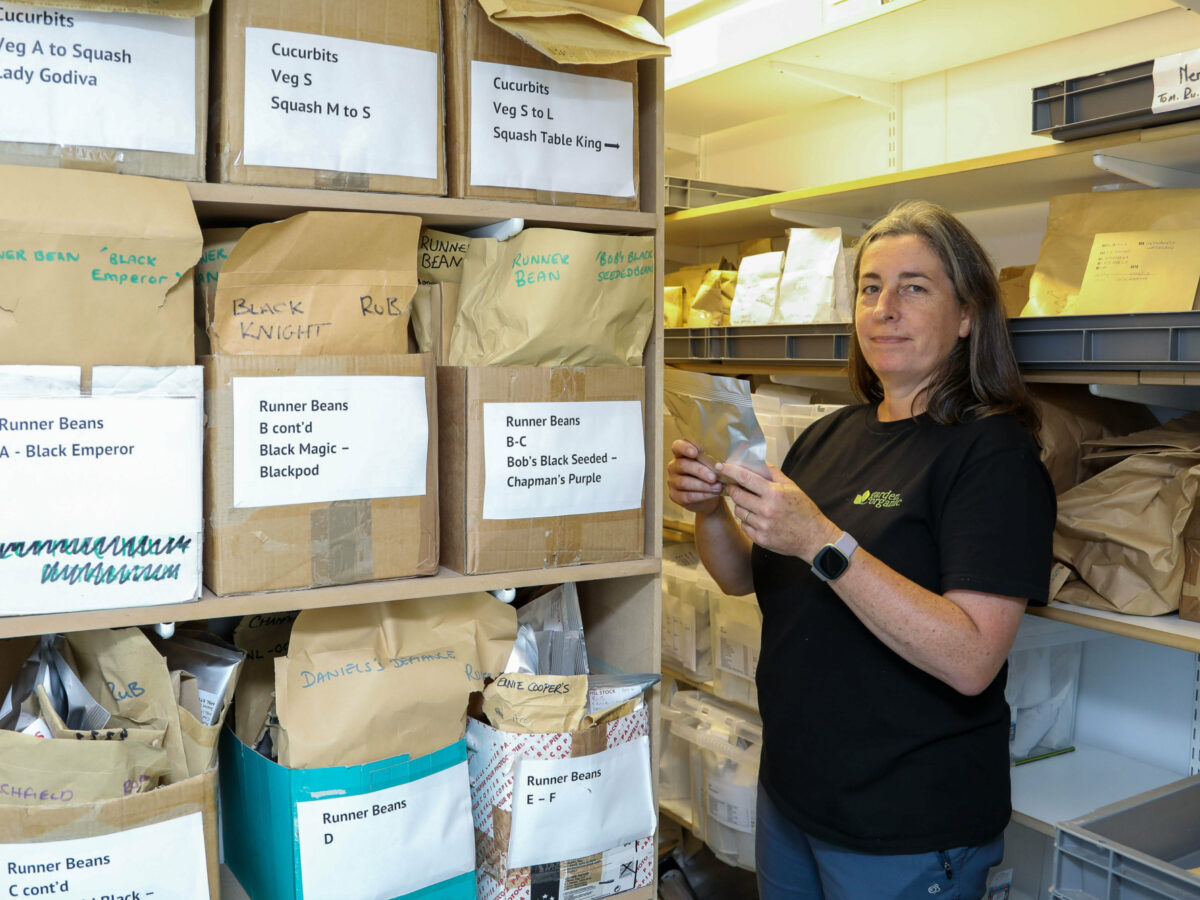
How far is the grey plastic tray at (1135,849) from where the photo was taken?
1.35 m

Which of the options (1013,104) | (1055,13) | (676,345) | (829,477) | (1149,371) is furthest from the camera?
(676,345)

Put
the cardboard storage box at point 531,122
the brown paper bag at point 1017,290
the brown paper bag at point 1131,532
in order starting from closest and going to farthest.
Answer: the cardboard storage box at point 531,122
the brown paper bag at point 1131,532
the brown paper bag at point 1017,290

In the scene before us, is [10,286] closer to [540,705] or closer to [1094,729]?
[540,705]

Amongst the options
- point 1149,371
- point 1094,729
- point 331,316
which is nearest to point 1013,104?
point 1149,371

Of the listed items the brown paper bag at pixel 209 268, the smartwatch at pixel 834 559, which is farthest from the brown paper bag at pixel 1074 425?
the brown paper bag at pixel 209 268

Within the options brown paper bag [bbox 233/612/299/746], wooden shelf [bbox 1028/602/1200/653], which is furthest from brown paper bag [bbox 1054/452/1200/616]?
brown paper bag [bbox 233/612/299/746]

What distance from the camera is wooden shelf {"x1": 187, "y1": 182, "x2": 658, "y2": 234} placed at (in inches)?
46.5

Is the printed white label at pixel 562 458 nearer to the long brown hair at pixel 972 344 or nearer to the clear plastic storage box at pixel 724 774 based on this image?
the long brown hair at pixel 972 344

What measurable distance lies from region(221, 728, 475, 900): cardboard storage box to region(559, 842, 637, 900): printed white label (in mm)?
138

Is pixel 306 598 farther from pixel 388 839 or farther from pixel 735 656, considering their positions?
pixel 735 656

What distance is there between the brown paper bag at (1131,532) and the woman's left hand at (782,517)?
1.84 ft

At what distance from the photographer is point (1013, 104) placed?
2.30m

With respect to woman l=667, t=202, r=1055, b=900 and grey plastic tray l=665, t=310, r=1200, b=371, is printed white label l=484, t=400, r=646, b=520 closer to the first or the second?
woman l=667, t=202, r=1055, b=900

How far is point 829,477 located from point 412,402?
741 mm
